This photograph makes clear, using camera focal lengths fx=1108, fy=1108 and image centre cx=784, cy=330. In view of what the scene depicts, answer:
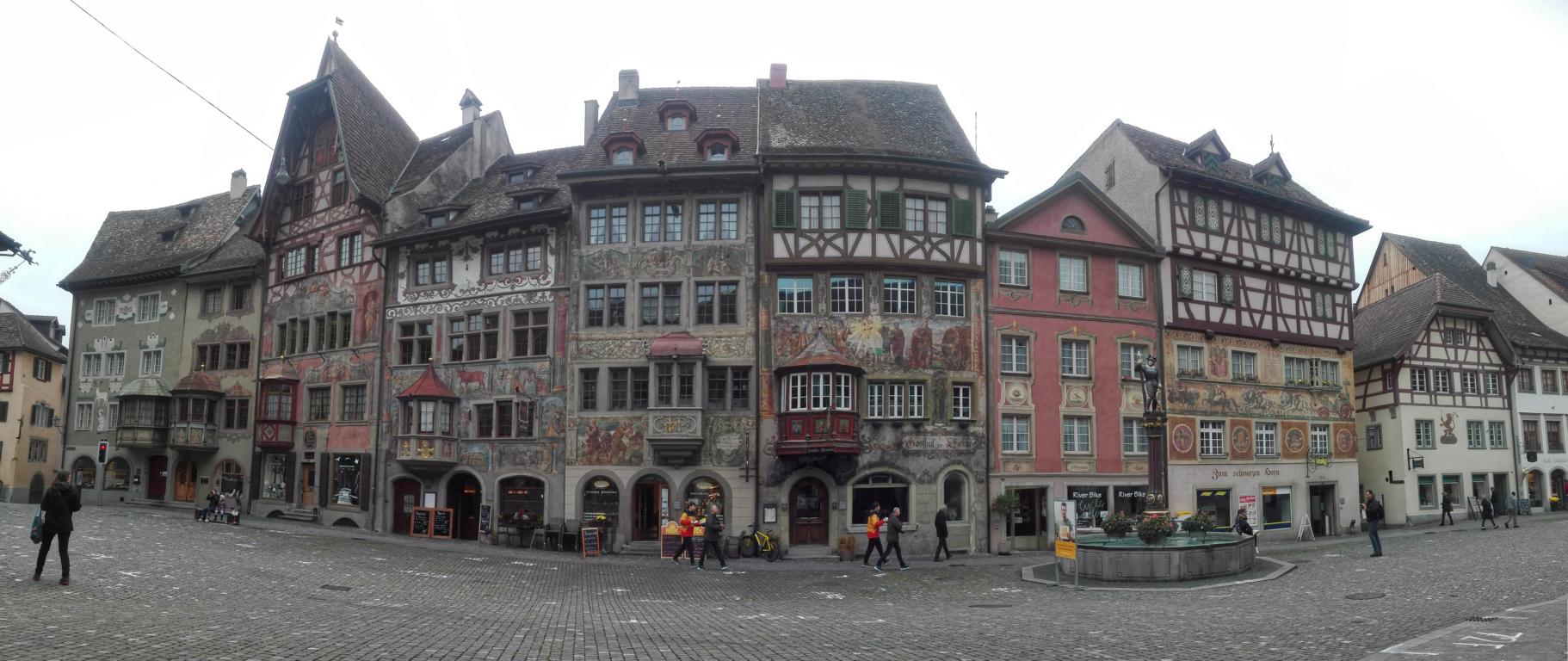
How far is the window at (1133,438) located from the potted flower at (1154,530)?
1216cm

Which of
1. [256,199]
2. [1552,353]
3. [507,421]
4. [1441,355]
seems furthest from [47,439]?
[1552,353]

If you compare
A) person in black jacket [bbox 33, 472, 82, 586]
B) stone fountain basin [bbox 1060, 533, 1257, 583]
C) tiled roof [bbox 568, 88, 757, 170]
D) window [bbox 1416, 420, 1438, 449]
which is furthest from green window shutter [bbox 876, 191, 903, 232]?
window [bbox 1416, 420, 1438, 449]

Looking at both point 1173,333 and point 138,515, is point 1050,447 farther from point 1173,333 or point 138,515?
point 138,515

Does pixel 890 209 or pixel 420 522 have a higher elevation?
pixel 890 209

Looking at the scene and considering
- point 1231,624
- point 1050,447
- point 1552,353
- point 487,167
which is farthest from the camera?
point 1552,353

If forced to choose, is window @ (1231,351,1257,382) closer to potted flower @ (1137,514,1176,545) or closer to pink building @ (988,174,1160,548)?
pink building @ (988,174,1160,548)

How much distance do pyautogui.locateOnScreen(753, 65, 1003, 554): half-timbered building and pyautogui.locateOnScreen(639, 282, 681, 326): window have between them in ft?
8.47

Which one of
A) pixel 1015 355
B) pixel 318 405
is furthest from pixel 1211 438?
pixel 318 405

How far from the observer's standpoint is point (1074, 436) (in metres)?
34.5

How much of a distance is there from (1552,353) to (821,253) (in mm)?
37182

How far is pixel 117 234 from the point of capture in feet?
170

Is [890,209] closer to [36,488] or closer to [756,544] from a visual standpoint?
[756,544]

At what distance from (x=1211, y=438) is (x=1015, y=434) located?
26.6ft

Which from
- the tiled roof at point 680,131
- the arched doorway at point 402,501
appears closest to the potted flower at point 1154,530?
the tiled roof at point 680,131
